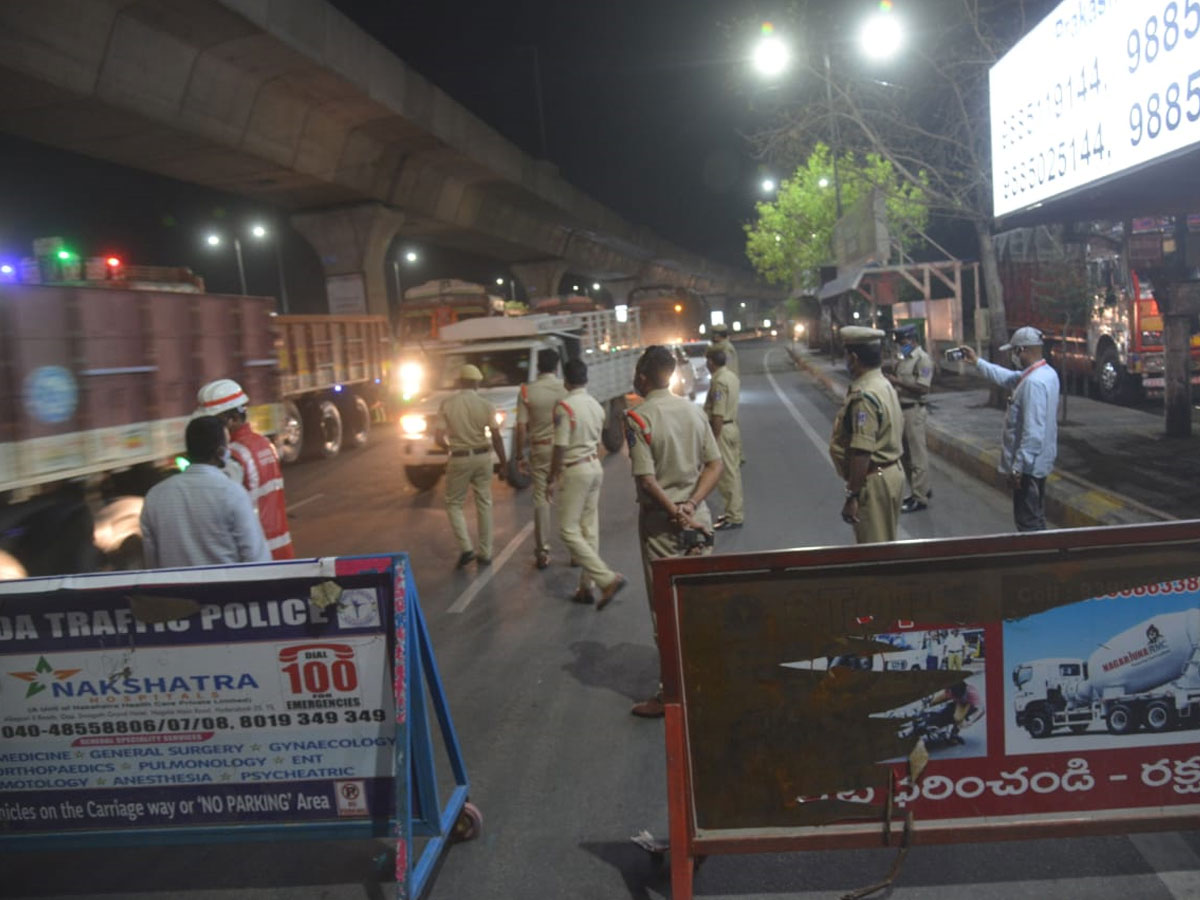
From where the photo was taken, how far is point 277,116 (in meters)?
21.7

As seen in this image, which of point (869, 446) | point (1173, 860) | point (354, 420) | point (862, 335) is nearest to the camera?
point (1173, 860)

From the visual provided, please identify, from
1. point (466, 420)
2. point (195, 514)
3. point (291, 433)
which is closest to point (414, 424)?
point (466, 420)

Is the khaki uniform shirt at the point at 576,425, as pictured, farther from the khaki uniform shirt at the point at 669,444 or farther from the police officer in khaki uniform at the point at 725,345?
the police officer in khaki uniform at the point at 725,345

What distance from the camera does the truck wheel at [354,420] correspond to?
1920cm

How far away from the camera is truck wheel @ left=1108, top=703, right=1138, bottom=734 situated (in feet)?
10.6

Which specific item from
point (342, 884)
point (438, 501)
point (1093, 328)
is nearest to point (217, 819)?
point (342, 884)

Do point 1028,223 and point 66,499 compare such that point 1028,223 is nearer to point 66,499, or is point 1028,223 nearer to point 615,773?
point 615,773

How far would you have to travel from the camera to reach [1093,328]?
17.7 meters

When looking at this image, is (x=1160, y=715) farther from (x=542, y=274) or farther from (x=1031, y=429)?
(x=542, y=274)

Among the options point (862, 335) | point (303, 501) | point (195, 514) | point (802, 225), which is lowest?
point (303, 501)

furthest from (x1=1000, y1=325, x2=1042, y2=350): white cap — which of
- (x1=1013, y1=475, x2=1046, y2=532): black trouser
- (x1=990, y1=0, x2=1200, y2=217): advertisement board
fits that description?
(x1=990, y1=0, x2=1200, y2=217): advertisement board

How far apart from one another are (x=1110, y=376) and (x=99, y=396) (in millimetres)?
16099

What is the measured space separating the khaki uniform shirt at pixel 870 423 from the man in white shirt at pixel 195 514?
3.37 metres

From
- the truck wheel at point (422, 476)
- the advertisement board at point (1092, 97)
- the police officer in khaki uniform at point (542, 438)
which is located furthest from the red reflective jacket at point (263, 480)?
the truck wheel at point (422, 476)
